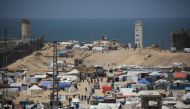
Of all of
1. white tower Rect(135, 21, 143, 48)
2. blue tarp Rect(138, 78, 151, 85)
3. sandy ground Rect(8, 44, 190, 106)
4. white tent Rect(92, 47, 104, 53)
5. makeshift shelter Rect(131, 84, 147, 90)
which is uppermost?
white tower Rect(135, 21, 143, 48)

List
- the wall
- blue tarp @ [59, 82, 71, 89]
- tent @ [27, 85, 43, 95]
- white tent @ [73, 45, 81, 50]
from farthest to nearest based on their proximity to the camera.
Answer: white tent @ [73, 45, 81, 50], the wall, blue tarp @ [59, 82, 71, 89], tent @ [27, 85, 43, 95]

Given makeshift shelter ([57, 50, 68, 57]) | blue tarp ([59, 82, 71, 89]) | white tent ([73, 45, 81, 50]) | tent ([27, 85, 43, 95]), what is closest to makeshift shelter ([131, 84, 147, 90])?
blue tarp ([59, 82, 71, 89])

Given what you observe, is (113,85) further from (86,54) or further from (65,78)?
(86,54)

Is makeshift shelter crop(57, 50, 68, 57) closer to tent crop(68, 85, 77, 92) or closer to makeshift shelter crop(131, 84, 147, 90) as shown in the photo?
tent crop(68, 85, 77, 92)

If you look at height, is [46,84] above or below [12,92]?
above

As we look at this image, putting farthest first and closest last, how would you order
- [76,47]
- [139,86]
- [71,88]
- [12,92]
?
[76,47] < [71,88] < [139,86] < [12,92]

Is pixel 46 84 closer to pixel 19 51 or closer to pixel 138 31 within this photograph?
pixel 19 51

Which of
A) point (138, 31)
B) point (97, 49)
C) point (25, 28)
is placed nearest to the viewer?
point (97, 49)

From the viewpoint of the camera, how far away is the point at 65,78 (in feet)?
131

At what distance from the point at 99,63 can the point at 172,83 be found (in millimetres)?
20318

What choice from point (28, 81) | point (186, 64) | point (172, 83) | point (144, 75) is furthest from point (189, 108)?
point (186, 64)

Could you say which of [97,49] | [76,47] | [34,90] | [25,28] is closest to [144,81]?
[34,90]

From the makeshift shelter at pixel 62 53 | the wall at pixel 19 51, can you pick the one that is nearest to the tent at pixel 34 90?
the wall at pixel 19 51

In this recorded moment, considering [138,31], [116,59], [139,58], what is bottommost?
[116,59]
